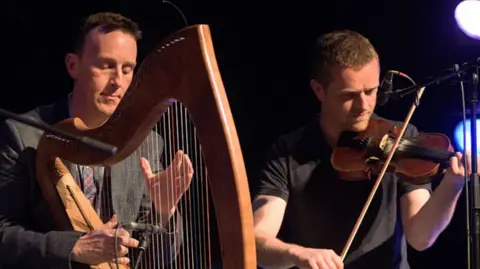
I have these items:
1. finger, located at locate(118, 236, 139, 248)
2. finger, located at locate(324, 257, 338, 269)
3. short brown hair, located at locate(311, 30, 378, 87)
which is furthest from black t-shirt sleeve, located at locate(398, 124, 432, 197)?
finger, located at locate(118, 236, 139, 248)

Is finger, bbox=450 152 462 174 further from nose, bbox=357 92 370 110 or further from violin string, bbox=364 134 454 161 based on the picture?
nose, bbox=357 92 370 110

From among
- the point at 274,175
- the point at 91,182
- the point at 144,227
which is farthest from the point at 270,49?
the point at 144,227

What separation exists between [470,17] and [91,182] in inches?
48.1

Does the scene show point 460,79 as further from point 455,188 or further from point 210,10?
point 210,10

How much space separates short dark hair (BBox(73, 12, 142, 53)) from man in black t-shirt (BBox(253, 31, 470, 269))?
2.02 ft

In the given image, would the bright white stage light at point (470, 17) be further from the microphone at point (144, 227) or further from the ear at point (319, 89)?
the microphone at point (144, 227)

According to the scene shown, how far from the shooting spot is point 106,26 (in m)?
2.29

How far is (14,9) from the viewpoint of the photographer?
126 inches

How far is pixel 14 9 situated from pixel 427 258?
1939 millimetres

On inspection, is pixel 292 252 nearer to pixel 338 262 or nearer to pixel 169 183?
pixel 338 262

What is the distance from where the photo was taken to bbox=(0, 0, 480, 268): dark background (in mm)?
3223

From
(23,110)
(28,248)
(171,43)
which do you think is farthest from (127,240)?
(23,110)

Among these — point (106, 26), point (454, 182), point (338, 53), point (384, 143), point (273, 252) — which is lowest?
point (273, 252)

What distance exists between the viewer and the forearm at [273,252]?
7.20ft
